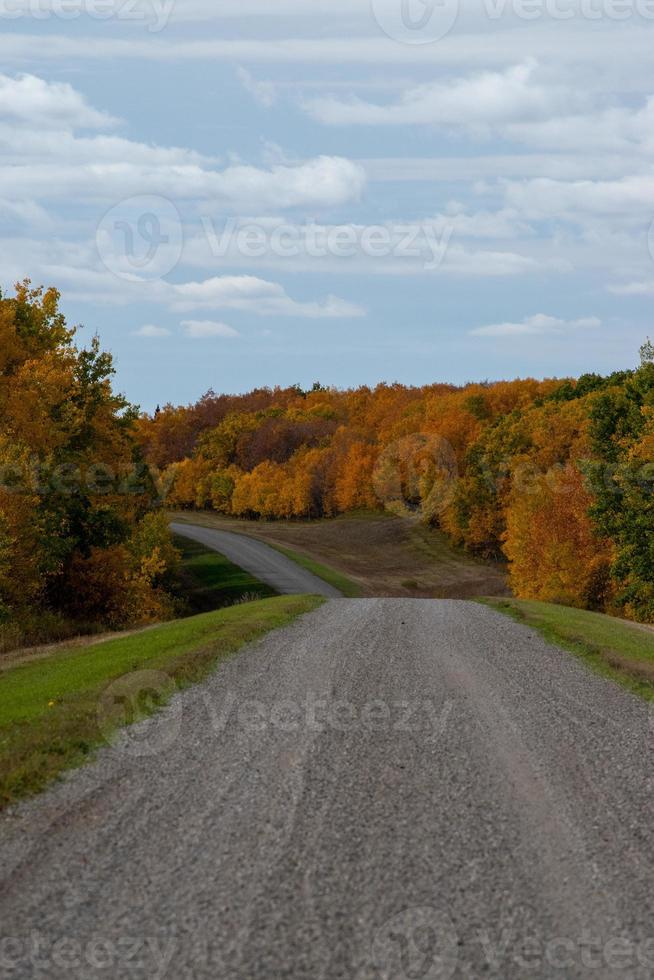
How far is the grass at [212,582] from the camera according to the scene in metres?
68.0

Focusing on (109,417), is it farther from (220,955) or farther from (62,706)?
(220,955)

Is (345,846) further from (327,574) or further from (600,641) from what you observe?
(327,574)

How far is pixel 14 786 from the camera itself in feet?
33.7


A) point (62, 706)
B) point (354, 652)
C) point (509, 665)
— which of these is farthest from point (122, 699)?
point (509, 665)

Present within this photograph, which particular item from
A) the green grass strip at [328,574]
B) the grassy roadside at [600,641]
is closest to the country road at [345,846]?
the grassy roadside at [600,641]

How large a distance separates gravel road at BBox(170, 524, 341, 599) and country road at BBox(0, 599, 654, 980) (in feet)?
150

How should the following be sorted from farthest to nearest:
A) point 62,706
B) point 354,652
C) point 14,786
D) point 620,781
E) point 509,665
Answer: point 354,652 < point 509,665 < point 62,706 < point 620,781 < point 14,786

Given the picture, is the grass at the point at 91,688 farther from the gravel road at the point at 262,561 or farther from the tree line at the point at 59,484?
the gravel road at the point at 262,561

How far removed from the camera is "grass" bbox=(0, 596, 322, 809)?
451 inches

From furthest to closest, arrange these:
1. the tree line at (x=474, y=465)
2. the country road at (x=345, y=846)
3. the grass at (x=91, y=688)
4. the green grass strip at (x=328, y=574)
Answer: the green grass strip at (x=328, y=574)
the tree line at (x=474, y=465)
the grass at (x=91, y=688)
the country road at (x=345, y=846)

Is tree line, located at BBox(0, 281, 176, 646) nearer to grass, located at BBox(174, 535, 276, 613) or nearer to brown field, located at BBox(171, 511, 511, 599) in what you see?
grass, located at BBox(174, 535, 276, 613)

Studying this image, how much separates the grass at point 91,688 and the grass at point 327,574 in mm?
41328

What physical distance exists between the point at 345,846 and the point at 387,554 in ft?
287

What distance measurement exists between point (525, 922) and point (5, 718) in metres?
10.2
